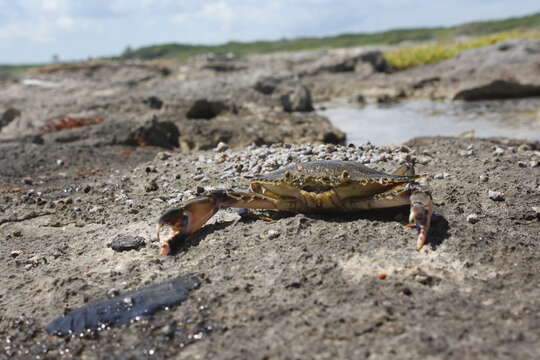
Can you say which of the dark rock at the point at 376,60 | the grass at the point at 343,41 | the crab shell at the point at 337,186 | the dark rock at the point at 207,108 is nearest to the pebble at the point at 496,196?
the crab shell at the point at 337,186

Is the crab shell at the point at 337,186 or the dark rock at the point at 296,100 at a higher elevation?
the crab shell at the point at 337,186

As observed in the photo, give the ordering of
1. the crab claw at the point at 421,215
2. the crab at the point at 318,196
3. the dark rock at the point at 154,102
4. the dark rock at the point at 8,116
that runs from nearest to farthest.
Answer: the crab claw at the point at 421,215, the crab at the point at 318,196, the dark rock at the point at 8,116, the dark rock at the point at 154,102

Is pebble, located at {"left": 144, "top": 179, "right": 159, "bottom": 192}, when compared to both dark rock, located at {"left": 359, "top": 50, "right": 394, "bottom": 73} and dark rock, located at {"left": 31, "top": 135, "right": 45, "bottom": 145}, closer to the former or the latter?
dark rock, located at {"left": 31, "top": 135, "right": 45, "bottom": 145}

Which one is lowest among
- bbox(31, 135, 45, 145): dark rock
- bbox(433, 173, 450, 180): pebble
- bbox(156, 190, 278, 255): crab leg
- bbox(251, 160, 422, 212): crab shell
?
bbox(31, 135, 45, 145): dark rock

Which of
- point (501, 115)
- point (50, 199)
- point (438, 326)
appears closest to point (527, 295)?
point (438, 326)

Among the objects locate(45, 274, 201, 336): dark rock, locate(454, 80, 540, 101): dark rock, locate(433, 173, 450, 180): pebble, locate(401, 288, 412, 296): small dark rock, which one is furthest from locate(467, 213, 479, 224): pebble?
locate(454, 80, 540, 101): dark rock

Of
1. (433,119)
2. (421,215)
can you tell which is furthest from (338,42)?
(421,215)

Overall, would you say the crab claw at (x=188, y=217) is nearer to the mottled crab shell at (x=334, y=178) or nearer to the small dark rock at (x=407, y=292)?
the mottled crab shell at (x=334, y=178)
